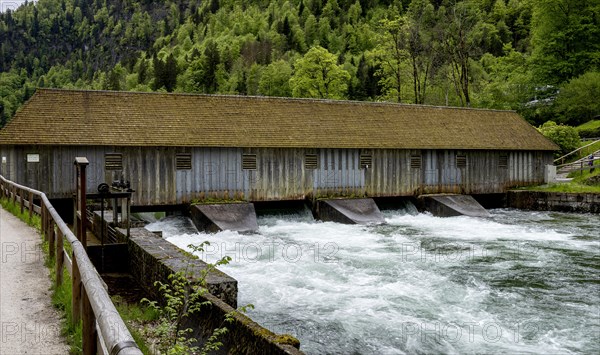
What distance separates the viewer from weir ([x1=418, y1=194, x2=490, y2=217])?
72.7ft

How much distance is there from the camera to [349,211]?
20.6m

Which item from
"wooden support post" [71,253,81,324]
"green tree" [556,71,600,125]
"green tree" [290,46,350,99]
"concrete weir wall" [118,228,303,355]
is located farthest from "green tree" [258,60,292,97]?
"wooden support post" [71,253,81,324]

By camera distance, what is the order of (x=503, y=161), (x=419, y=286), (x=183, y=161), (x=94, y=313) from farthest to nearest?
1. (x=503, y=161)
2. (x=183, y=161)
3. (x=419, y=286)
4. (x=94, y=313)

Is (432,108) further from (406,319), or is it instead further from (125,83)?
(125,83)

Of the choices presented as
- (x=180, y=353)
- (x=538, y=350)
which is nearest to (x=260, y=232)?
(x=538, y=350)

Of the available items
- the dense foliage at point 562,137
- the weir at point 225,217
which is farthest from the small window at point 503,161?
the weir at point 225,217

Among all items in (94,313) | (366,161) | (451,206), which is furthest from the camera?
(366,161)

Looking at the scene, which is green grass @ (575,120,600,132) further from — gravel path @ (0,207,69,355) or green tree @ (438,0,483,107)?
gravel path @ (0,207,69,355)

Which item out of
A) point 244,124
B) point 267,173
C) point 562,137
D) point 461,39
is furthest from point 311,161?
point 461,39

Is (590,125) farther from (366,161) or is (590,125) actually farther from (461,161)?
(366,161)

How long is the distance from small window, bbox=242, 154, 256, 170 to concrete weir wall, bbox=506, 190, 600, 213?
14.3 metres

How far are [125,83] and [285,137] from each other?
296 ft

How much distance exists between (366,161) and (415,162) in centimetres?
270

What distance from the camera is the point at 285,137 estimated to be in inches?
831
